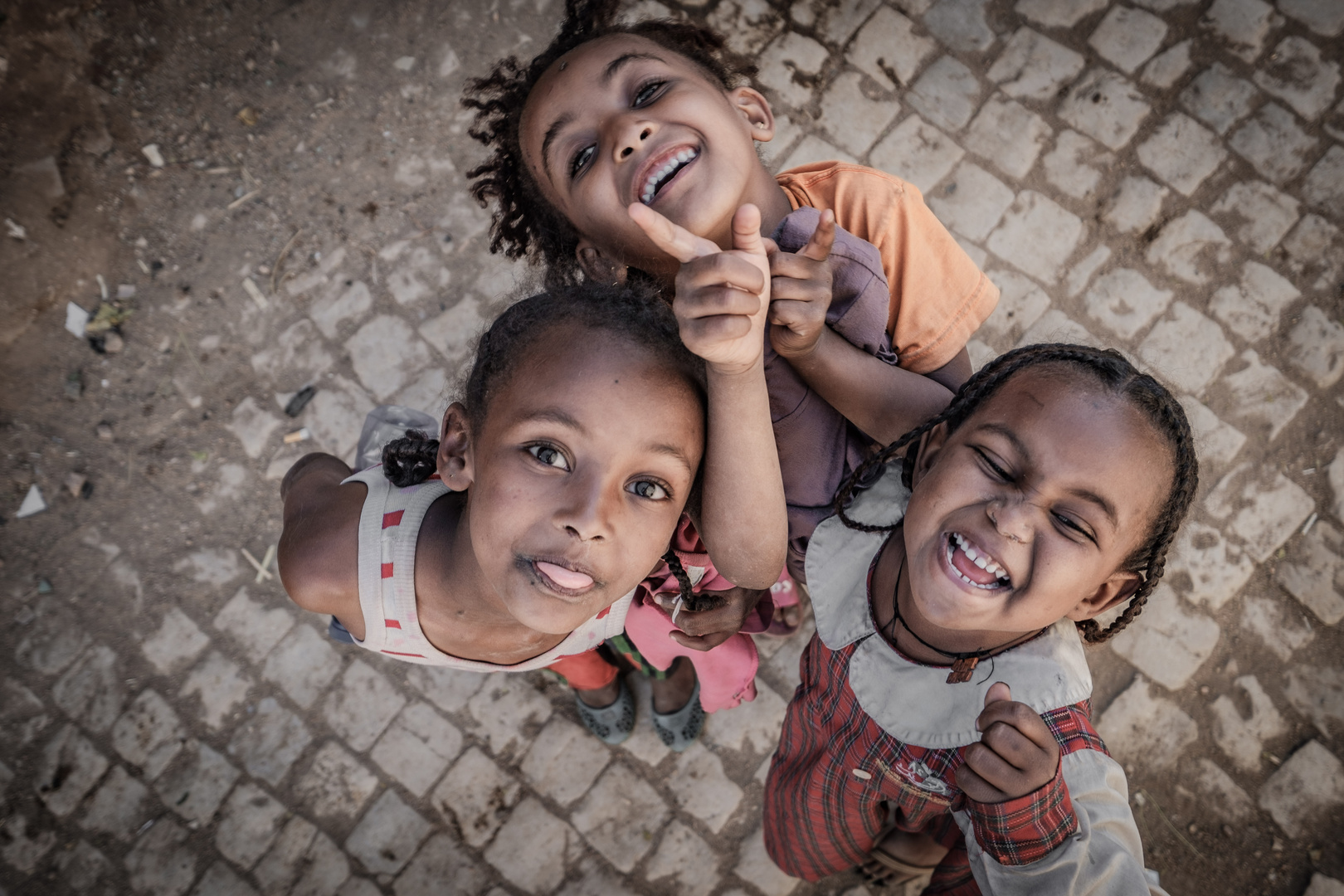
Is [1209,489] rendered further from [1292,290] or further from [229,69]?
[229,69]

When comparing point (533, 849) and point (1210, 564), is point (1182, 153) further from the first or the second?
point (533, 849)

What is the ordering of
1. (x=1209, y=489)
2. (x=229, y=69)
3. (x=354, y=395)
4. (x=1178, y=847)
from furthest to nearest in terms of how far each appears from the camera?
(x=229, y=69) → (x=354, y=395) → (x=1209, y=489) → (x=1178, y=847)

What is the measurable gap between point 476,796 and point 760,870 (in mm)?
1156

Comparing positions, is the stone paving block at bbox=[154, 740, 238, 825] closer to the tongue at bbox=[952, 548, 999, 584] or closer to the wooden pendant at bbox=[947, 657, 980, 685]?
the wooden pendant at bbox=[947, 657, 980, 685]

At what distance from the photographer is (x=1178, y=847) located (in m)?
2.98

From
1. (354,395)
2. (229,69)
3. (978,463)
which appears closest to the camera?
(978,463)

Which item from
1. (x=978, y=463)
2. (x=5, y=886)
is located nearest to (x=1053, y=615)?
(x=978, y=463)

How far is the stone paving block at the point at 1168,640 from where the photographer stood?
312cm

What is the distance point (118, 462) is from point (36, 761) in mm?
1227

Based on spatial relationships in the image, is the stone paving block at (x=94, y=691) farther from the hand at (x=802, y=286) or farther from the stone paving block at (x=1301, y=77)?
the stone paving block at (x=1301, y=77)

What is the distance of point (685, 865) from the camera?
3086 mm

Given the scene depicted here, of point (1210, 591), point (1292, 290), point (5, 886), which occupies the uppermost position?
point (1292, 290)

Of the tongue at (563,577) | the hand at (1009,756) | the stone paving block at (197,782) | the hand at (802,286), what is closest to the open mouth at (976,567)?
the hand at (1009,756)

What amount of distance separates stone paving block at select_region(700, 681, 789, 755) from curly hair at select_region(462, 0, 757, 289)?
71.9 inches
